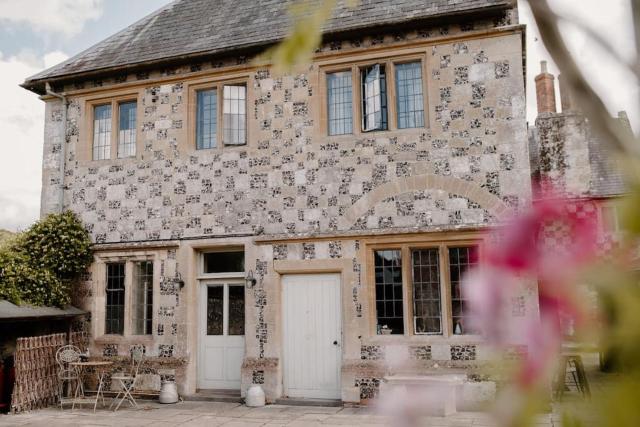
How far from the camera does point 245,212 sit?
11.5 m

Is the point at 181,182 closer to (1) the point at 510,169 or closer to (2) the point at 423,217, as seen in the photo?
(2) the point at 423,217

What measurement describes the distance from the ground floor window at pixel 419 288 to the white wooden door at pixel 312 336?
0.84 m

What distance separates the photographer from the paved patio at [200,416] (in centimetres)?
909

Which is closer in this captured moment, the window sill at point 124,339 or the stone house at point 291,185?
the stone house at point 291,185

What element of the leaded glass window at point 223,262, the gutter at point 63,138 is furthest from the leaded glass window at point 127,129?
the leaded glass window at point 223,262

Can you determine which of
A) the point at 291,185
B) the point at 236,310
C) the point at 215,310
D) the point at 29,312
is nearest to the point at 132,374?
the point at 215,310

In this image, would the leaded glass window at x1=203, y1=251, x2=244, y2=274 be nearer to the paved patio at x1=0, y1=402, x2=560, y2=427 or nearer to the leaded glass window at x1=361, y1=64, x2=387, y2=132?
the paved patio at x1=0, y1=402, x2=560, y2=427

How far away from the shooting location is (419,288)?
1033cm

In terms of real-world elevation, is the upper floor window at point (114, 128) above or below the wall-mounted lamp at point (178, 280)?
above

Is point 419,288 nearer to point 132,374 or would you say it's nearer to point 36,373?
point 132,374

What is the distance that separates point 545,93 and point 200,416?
59.0 feet

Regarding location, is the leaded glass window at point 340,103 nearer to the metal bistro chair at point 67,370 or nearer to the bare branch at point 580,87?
the metal bistro chair at point 67,370

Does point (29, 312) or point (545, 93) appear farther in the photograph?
point (545, 93)

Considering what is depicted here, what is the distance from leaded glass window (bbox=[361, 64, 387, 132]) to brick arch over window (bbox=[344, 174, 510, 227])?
1.15 m
